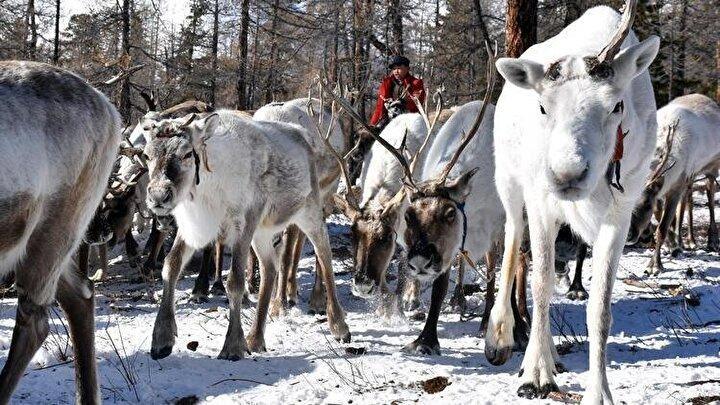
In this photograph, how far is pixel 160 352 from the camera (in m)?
4.85

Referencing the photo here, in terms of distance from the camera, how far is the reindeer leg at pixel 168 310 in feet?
16.0

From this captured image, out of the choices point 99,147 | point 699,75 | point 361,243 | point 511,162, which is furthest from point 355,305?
point 699,75

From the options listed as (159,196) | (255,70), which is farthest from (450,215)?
(255,70)

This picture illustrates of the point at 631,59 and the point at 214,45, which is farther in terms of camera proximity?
the point at 214,45

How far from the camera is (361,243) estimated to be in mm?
5531

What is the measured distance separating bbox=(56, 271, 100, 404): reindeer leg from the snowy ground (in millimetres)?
565

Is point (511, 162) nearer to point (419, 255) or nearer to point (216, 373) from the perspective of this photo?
point (419, 255)

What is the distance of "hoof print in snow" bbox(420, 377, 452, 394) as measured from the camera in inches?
156

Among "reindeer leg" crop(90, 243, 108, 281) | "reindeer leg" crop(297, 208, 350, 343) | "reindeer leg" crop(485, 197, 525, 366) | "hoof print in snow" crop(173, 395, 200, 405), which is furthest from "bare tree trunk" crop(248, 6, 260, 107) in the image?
"hoof print in snow" crop(173, 395, 200, 405)

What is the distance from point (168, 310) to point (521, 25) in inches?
184

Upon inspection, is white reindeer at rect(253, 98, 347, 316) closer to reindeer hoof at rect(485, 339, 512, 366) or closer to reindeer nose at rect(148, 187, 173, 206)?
reindeer nose at rect(148, 187, 173, 206)

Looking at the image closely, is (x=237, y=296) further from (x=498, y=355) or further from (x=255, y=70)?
(x=255, y=70)

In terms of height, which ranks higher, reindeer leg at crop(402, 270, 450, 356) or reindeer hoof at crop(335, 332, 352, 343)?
reindeer leg at crop(402, 270, 450, 356)

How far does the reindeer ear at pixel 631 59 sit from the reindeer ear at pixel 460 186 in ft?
6.34
